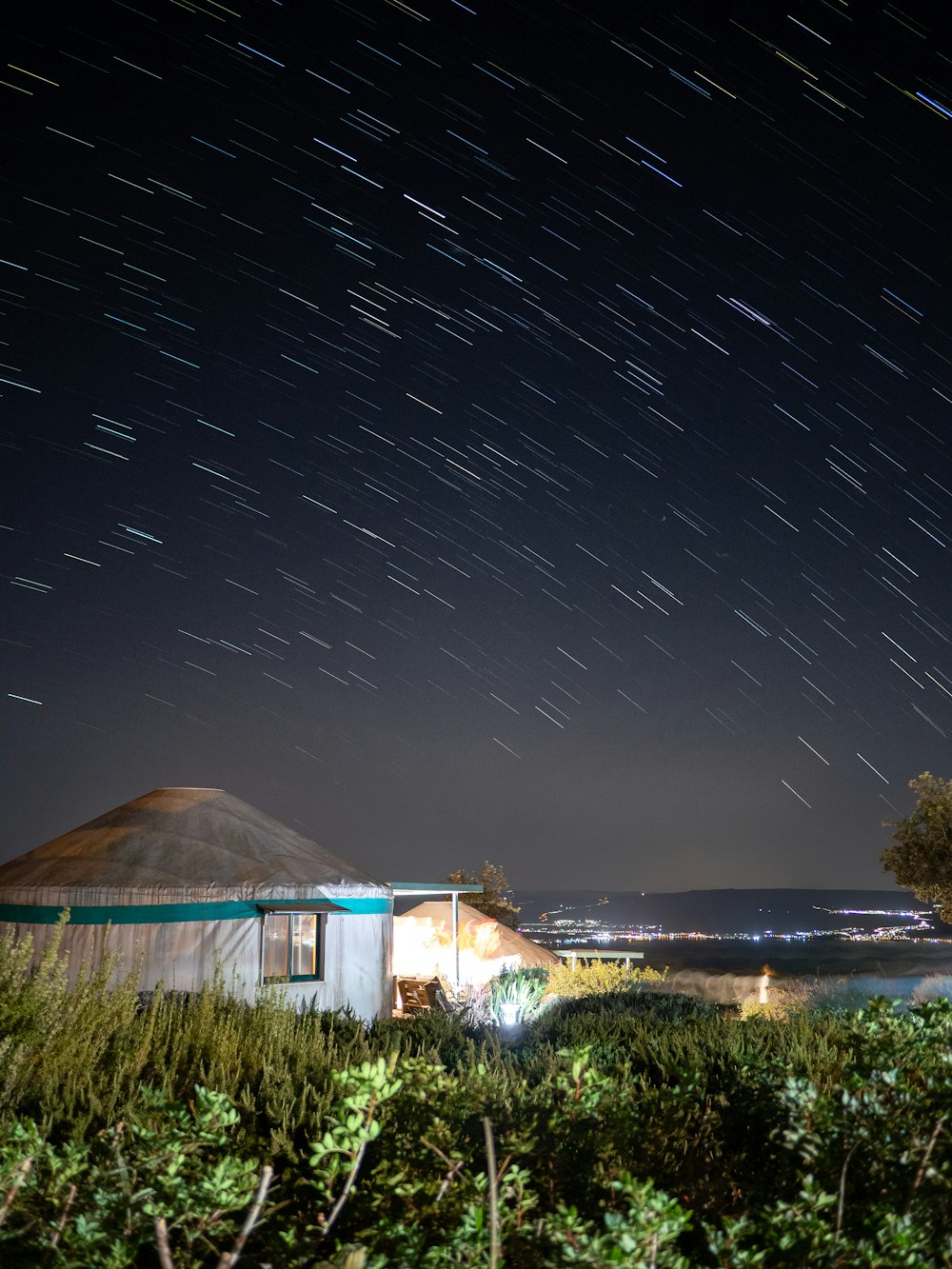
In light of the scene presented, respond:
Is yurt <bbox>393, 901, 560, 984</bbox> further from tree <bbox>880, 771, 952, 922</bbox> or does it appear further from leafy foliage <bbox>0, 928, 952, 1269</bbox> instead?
leafy foliage <bbox>0, 928, 952, 1269</bbox>

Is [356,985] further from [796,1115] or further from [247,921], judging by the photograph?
[796,1115]

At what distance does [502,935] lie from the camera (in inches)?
688

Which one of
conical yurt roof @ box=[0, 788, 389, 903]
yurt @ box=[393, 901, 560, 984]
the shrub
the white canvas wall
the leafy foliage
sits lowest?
the shrub

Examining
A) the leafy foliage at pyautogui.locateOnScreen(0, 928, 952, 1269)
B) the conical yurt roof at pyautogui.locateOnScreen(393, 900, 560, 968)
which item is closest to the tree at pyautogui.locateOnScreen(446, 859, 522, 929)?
the conical yurt roof at pyautogui.locateOnScreen(393, 900, 560, 968)

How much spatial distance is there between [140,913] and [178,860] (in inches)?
36.3

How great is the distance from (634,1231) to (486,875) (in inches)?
1215

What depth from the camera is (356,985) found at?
1146cm

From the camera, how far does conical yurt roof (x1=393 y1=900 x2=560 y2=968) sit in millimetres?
17109

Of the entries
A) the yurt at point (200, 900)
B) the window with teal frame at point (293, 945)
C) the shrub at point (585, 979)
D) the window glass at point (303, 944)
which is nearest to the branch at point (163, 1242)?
the yurt at point (200, 900)

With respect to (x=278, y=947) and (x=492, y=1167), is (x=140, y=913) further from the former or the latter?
(x=492, y=1167)

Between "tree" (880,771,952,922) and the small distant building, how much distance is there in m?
7.41

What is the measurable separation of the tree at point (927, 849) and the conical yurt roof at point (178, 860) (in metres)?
11.9

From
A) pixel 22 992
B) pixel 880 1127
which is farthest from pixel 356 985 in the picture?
pixel 880 1127

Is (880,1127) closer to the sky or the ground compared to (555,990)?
closer to the sky
